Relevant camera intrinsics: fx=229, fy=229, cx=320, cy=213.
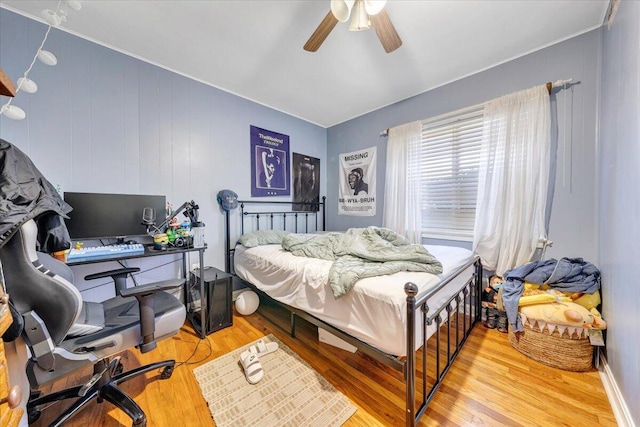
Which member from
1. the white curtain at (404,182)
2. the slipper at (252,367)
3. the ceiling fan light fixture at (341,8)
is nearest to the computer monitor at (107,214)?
the slipper at (252,367)

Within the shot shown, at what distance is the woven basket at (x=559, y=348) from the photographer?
1558 mm

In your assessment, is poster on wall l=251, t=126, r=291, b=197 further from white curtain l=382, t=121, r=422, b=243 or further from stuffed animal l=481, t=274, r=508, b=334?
stuffed animal l=481, t=274, r=508, b=334

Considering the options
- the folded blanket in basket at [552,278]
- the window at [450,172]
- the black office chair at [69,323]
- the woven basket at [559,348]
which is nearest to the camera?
the black office chair at [69,323]

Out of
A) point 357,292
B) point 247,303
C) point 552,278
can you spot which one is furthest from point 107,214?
point 552,278

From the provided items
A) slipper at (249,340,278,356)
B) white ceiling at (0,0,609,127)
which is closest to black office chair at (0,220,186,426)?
slipper at (249,340,278,356)

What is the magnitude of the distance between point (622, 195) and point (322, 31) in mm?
2057

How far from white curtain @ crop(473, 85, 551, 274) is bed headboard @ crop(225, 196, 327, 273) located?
2298 millimetres

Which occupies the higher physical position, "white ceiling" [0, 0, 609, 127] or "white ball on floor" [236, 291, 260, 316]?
"white ceiling" [0, 0, 609, 127]

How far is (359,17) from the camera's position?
1.43 metres

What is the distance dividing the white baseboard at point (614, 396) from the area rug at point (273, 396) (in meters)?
1.35

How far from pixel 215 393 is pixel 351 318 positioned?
96cm

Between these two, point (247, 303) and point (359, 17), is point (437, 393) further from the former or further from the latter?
point (359, 17)

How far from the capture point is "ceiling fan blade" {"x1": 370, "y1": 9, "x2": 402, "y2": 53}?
4.72 feet

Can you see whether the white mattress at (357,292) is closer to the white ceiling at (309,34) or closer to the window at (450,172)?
the window at (450,172)
